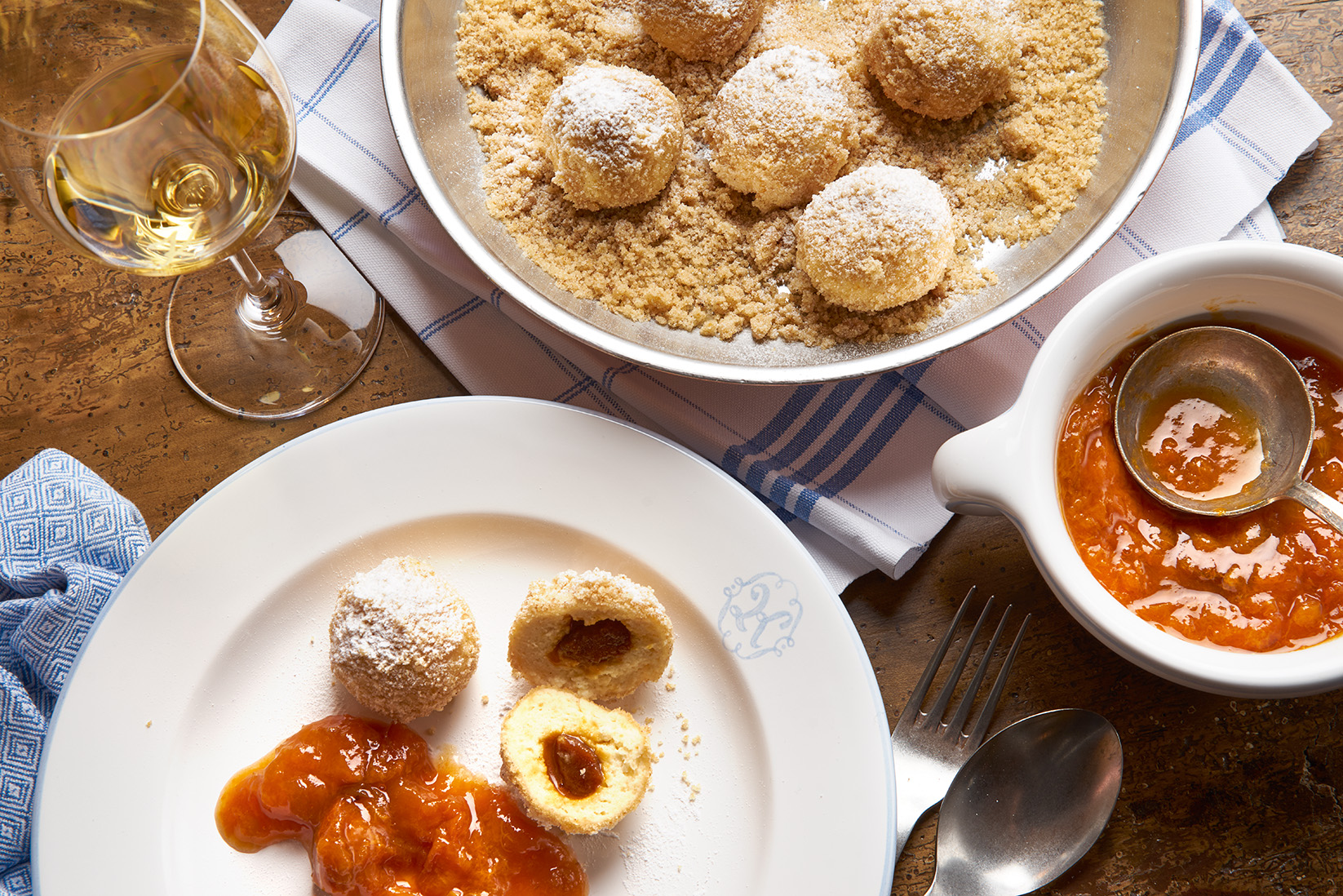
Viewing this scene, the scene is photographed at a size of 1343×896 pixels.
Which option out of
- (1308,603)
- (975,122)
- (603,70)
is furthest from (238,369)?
(1308,603)

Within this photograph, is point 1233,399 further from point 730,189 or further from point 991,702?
point 730,189

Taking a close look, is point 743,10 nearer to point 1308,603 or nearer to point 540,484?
point 540,484

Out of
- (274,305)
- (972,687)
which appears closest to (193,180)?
(274,305)

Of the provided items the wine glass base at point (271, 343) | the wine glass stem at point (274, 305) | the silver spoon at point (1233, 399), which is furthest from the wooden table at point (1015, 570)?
the silver spoon at point (1233, 399)

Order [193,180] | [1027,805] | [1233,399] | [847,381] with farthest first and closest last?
[847,381] < [1027,805] < [1233,399] < [193,180]

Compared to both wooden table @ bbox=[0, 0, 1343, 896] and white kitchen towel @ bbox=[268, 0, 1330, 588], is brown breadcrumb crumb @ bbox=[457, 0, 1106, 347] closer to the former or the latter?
white kitchen towel @ bbox=[268, 0, 1330, 588]

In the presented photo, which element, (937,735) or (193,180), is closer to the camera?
(193,180)

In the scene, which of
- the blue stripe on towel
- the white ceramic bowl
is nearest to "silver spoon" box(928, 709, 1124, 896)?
the white ceramic bowl
